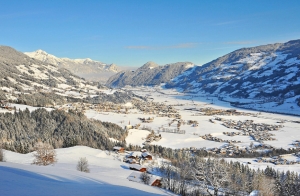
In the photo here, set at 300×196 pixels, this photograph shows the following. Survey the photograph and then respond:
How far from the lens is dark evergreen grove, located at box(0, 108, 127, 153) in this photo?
2501 inches

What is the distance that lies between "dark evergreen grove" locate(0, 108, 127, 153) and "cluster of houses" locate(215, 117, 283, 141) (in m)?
49.3

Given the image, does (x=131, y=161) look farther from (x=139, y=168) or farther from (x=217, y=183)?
(x=217, y=183)

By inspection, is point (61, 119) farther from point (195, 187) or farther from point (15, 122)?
point (195, 187)

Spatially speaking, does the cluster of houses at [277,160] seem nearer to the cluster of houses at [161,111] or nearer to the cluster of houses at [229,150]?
the cluster of houses at [229,150]

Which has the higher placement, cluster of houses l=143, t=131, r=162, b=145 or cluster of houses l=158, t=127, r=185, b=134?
cluster of houses l=158, t=127, r=185, b=134

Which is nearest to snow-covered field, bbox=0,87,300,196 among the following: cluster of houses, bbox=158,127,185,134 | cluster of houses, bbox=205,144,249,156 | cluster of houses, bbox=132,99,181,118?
cluster of houses, bbox=158,127,185,134

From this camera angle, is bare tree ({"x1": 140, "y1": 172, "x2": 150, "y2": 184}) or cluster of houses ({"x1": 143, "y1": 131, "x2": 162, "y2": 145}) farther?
cluster of houses ({"x1": 143, "y1": 131, "x2": 162, "y2": 145})

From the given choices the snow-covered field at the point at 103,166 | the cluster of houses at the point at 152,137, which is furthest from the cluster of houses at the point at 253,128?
the cluster of houses at the point at 152,137

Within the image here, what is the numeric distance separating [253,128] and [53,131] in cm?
8313

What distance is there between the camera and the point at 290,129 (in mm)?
105688

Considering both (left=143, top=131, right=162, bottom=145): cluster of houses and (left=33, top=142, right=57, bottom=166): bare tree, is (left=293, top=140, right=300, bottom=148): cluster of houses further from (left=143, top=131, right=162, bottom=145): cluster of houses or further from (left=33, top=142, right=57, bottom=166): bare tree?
(left=33, top=142, right=57, bottom=166): bare tree

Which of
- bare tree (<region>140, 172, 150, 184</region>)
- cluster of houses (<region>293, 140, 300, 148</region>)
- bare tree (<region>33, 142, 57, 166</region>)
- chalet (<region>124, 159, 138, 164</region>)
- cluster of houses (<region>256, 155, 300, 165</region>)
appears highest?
bare tree (<region>33, 142, 57, 166</region>)

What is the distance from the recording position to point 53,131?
242 feet

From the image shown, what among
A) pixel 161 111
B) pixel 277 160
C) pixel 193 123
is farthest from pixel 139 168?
pixel 161 111
